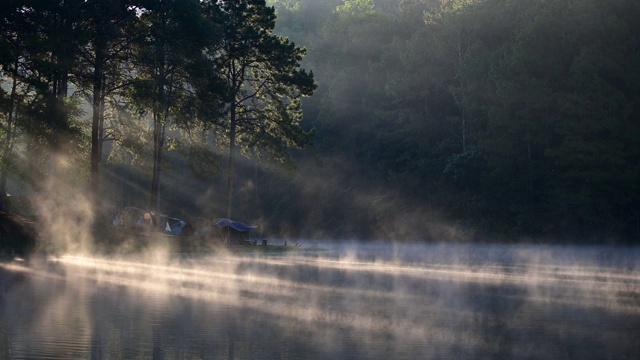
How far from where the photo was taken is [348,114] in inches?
4409

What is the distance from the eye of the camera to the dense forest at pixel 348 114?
178ft

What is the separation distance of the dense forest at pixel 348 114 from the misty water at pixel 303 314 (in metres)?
18.1

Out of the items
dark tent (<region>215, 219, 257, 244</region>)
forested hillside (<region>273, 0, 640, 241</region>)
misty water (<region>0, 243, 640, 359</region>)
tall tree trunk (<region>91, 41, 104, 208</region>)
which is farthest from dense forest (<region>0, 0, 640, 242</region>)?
misty water (<region>0, 243, 640, 359</region>)

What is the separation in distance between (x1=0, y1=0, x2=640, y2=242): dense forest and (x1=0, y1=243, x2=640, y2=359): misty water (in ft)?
59.3

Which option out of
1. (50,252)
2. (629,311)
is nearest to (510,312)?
(629,311)

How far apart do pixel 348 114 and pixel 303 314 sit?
299 ft

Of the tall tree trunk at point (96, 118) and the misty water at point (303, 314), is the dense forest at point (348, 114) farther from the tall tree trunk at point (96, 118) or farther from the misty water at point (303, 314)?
the misty water at point (303, 314)

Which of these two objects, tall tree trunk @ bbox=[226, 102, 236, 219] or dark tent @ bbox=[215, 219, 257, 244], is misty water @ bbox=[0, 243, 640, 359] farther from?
tall tree trunk @ bbox=[226, 102, 236, 219]

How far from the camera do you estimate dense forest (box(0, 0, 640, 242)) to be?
178 feet

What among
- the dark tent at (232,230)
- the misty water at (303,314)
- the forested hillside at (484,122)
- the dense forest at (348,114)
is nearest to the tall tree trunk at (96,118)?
the dense forest at (348,114)

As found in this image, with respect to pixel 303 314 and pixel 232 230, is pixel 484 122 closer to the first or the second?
pixel 232 230

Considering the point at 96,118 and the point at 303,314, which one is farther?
the point at 96,118

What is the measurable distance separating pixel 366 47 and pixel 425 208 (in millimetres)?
29526

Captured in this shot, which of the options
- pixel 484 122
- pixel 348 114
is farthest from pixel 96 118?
pixel 348 114
